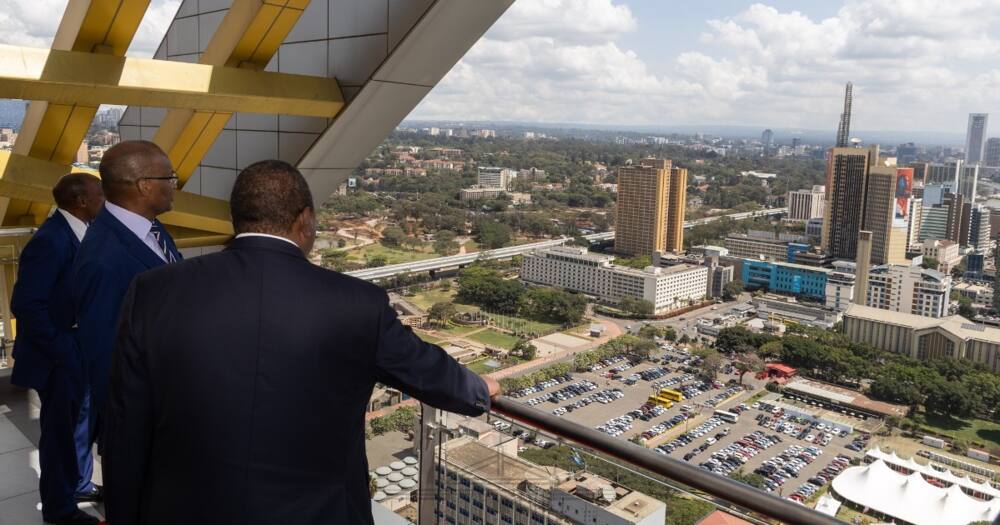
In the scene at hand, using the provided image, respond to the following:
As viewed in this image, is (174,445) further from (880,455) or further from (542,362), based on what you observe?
(542,362)

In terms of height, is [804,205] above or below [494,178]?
below

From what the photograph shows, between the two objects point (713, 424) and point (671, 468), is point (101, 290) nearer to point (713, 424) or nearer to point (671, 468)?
point (671, 468)

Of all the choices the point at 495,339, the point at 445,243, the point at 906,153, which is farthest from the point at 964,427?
the point at 906,153

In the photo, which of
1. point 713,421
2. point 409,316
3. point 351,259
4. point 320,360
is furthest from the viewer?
point 351,259

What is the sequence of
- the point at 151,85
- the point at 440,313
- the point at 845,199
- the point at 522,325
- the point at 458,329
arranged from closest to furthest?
1. the point at 151,85
2. the point at 458,329
3. the point at 440,313
4. the point at 522,325
5. the point at 845,199

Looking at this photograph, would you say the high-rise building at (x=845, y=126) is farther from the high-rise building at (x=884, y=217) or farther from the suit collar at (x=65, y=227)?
the suit collar at (x=65, y=227)

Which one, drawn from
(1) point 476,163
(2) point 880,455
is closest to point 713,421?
(2) point 880,455
